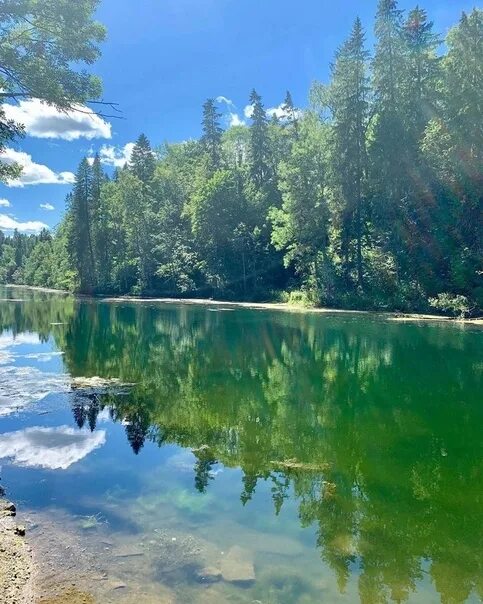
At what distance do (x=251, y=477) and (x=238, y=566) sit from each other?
2.88 metres

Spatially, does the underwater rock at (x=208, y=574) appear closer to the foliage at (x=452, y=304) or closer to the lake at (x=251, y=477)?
the lake at (x=251, y=477)

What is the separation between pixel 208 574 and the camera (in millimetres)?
5719

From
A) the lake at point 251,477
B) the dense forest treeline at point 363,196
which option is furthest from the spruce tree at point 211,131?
the lake at point 251,477

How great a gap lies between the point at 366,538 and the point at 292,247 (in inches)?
1919

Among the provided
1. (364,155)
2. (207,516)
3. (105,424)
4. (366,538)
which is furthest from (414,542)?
(364,155)

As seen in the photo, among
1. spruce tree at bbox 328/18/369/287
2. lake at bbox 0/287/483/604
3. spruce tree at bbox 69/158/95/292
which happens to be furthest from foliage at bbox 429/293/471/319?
spruce tree at bbox 69/158/95/292

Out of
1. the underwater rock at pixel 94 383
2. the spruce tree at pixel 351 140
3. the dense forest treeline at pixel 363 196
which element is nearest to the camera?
the underwater rock at pixel 94 383

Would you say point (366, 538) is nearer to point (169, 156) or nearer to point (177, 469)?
point (177, 469)

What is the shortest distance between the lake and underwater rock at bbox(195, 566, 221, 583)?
0.06ft

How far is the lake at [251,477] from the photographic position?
573cm

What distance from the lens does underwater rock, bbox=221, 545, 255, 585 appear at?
5.68 meters

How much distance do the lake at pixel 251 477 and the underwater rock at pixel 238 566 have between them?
23mm

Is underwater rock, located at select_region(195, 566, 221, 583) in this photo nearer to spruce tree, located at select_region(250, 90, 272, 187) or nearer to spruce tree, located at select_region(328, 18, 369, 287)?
spruce tree, located at select_region(328, 18, 369, 287)

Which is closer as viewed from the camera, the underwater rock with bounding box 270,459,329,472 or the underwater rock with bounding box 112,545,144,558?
the underwater rock with bounding box 112,545,144,558
